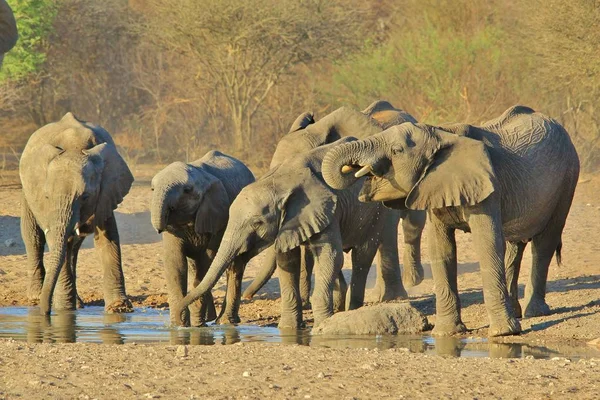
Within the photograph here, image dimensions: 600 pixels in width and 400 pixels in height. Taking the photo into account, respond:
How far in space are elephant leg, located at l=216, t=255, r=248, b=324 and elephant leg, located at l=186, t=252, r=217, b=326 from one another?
0.15m

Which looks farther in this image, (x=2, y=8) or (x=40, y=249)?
(x=40, y=249)

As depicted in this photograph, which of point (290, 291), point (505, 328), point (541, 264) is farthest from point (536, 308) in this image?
Answer: point (290, 291)

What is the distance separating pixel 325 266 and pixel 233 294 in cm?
93

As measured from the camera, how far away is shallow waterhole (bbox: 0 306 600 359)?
841 centimetres

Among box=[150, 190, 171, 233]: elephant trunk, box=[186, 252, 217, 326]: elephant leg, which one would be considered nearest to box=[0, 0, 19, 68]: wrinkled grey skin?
box=[150, 190, 171, 233]: elephant trunk

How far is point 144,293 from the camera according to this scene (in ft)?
42.0

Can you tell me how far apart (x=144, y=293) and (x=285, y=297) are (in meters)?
3.27

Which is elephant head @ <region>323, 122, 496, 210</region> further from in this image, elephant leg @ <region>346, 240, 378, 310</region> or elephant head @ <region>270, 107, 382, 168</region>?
elephant head @ <region>270, 107, 382, 168</region>

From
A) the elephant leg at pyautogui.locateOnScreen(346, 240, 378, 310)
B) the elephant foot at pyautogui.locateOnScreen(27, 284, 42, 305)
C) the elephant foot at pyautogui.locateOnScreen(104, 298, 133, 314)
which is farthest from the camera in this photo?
the elephant foot at pyautogui.locateOnScreen(27, 284, 42, 305)

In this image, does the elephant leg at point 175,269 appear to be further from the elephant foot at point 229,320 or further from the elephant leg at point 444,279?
the elephant leg at point 444,279

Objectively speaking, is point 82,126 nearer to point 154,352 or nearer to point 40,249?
point 40,249

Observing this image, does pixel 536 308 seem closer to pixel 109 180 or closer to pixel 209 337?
pixel 209 337

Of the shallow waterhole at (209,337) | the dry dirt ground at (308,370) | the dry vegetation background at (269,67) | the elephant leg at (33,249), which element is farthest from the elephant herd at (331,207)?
the dry vegetation background at (269,67)

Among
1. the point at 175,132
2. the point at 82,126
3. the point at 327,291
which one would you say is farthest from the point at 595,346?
the point at 175,132
